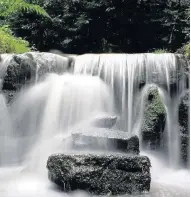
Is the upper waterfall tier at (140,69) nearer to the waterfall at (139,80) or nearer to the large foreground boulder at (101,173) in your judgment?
the waterfall at (139,80)

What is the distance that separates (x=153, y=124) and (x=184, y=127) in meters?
0.76

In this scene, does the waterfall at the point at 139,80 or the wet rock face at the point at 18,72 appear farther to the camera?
the wet rock face at the point at 18,72

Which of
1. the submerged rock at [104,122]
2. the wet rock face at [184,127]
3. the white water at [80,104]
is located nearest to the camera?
the submerged rock at [104,122]

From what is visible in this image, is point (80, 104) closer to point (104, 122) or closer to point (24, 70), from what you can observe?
point (104, 122)

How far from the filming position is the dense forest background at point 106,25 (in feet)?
42.3

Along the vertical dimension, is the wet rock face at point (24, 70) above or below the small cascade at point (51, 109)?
above

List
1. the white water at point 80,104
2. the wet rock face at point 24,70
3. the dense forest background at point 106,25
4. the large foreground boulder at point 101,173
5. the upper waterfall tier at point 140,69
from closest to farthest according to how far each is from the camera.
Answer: the large foreground boulder at point 101,173, the white water at point 80,104, the wet rock face at point 24,70, the upper waterfall tier at point 140,69, the dense forest background at point 106,25

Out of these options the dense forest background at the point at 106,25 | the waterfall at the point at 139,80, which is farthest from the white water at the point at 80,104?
the dense forest background at the point at 106,25

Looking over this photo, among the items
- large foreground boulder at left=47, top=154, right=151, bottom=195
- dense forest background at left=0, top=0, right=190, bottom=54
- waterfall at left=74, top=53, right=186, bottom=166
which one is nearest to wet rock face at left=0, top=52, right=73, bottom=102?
waterfall at left=74, top=53, right=186, bottom=166

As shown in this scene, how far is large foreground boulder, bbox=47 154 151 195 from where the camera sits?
505cm

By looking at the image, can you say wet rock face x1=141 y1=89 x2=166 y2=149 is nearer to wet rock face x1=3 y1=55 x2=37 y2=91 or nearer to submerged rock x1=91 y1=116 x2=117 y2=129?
submerged rock x1=91 y1=116 x2=117 y2=129

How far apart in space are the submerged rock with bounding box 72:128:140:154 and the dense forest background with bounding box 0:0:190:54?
7502 millimetres

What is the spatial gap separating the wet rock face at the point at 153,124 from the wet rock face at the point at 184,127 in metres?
0.44

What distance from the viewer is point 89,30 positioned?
43.3 ft
